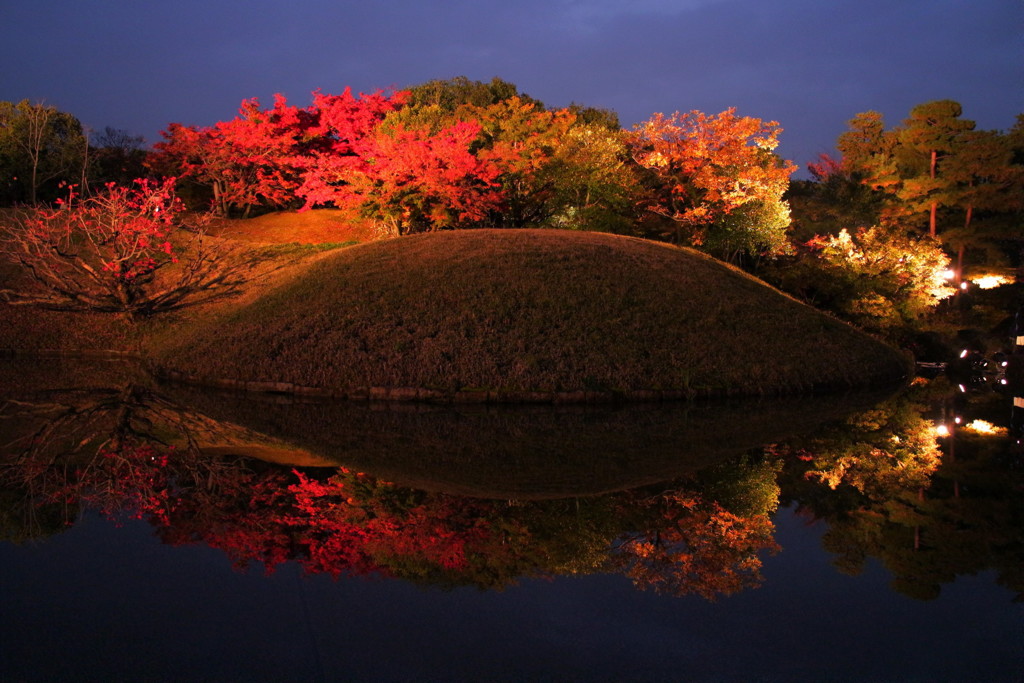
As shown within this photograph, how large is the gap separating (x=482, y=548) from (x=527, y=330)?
9.71 meters

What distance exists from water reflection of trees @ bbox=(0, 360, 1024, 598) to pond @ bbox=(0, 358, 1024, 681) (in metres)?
0.03

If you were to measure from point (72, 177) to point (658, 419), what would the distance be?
2978cm

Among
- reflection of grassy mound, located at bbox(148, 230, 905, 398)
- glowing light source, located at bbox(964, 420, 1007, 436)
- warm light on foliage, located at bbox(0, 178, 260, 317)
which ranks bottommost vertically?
glowing light source, located at bbox(964, 420, 1007, 436)

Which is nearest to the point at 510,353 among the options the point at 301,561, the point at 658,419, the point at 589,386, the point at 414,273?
the point at 589,386

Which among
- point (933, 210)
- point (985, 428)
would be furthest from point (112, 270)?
point (933, 210)

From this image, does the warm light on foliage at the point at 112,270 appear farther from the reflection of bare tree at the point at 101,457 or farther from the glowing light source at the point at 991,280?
the glowing light source at the point at 991,280

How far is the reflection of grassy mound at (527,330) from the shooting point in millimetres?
13352

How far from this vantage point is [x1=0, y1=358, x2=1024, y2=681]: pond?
12.2ft

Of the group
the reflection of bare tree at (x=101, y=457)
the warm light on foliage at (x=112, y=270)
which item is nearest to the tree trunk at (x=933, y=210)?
the warm light on foliage at (x=112, y=270)

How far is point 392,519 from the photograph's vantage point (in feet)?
18.9

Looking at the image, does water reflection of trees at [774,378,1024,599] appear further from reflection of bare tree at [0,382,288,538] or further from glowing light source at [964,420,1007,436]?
reflection of bare tree at [0,382,288,538]

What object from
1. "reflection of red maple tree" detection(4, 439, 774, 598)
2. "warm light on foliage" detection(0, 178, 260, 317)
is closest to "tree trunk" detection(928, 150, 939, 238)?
"warm light on foliage" detection(0, 178, 260, 317)

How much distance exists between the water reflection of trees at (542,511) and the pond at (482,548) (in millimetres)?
31

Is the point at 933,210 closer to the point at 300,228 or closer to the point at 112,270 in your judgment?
the point at 300,228
